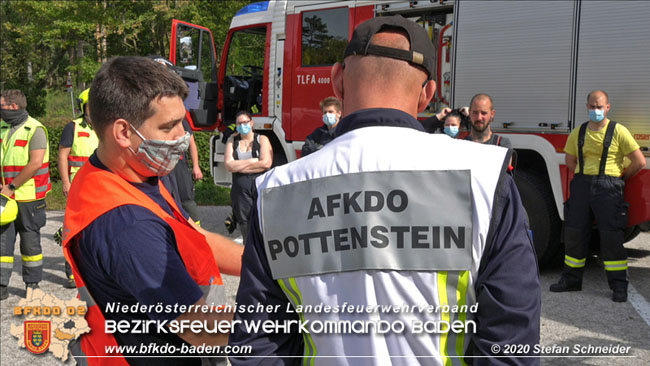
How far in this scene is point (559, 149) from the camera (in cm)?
609

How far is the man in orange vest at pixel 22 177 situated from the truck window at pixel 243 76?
4.21 metres

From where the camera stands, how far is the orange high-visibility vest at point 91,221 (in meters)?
1.67

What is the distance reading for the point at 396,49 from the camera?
54.1 inches

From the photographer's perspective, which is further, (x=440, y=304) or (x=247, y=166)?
(x=247, y=166)

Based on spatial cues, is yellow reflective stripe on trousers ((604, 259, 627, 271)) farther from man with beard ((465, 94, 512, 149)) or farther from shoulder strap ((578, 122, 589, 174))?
man with beard ((465, 94, 512, 149))

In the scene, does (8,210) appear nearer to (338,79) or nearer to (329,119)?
(329,119)

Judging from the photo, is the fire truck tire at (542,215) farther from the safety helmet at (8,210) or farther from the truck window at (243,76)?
the safety helmet at (8,210)

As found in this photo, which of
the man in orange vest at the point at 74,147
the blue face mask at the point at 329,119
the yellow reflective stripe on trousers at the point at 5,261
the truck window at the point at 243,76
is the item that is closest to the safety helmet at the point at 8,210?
the yellow reflective stripe on trousers at the point at 5,261

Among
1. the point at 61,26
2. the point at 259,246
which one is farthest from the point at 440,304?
the point at 61,26

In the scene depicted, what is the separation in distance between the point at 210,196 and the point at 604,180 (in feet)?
28.7

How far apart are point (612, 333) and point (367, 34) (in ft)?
13.6

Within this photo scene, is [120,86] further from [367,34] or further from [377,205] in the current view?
[377,205]

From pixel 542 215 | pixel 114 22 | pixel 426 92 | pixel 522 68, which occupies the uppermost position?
pixel 114 22

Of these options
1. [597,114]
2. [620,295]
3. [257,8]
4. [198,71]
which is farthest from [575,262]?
[198,71]
